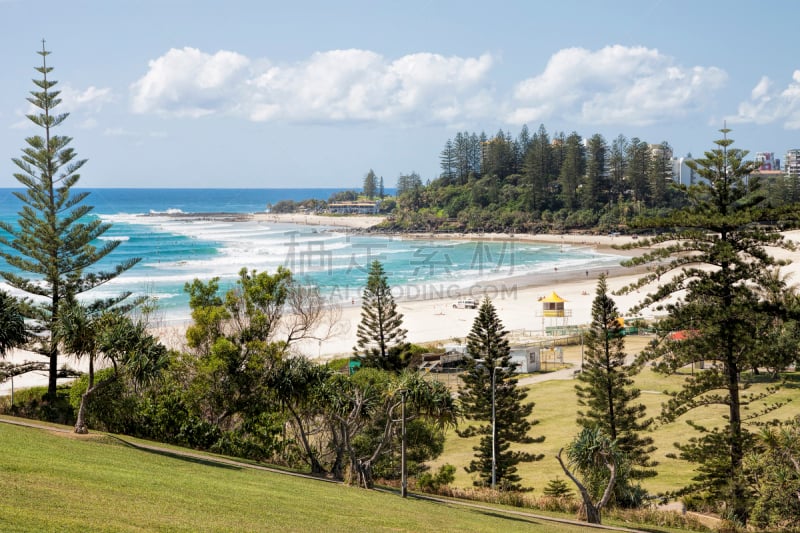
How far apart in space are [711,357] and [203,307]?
12048 millimetres

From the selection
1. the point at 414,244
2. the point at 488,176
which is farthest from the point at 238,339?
the point at 488,176

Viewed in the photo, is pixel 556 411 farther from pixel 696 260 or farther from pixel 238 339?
pixel 238 339

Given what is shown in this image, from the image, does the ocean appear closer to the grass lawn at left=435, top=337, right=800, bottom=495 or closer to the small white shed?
the small white shed

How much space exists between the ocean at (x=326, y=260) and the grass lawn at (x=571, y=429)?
19.7 metres

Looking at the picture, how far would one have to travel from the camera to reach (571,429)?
21.8 m

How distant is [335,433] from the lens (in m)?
15.3

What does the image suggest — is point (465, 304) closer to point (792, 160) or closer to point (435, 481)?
point (435, 481)

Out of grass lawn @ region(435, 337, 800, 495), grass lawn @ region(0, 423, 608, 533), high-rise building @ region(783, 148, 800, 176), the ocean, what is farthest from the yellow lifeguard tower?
high-rise building @ region(783, 148, 800, 176)

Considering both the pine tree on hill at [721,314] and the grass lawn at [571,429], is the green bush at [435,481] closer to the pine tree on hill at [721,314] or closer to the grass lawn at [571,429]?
the grass lawn at [571,429]

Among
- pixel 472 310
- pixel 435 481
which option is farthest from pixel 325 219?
pixel 435 481

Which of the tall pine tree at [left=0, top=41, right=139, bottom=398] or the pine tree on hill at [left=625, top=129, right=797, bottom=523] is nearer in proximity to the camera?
the pine tree on hill at [left=625, top=129, right=797, bottom=523]

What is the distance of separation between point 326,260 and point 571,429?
48891 mm

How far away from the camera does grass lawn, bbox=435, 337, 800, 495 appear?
1861 centimetres

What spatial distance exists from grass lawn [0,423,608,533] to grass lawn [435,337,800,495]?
6556 mm
